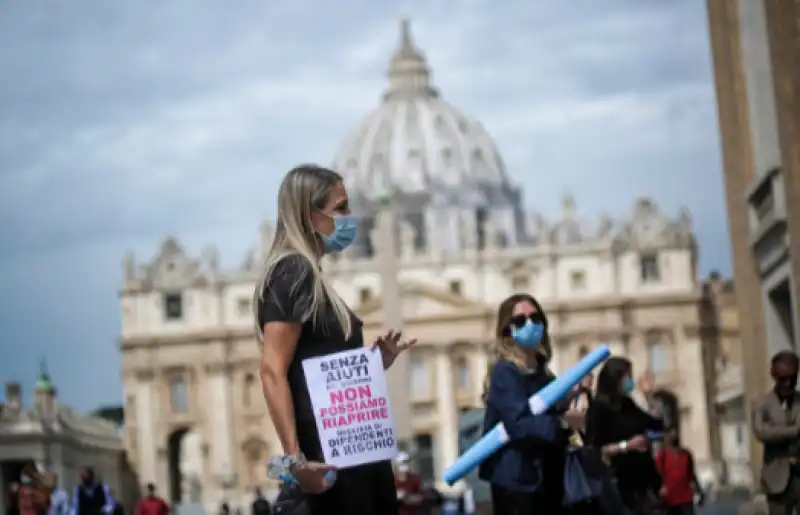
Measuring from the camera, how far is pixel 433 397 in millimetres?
90688

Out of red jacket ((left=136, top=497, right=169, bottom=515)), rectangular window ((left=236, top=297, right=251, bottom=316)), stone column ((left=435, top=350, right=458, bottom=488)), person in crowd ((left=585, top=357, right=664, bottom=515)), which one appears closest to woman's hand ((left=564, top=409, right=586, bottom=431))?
person in crowd ((left=585, top=357, right=664, bottom=515))

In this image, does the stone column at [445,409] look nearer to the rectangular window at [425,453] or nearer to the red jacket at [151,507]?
the rectangular window at [425,453]

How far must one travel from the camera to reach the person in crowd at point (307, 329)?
217 inches

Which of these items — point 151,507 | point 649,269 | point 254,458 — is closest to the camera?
point 151,507

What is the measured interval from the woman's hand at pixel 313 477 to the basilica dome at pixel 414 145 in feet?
346

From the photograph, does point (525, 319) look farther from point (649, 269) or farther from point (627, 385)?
point (649, 269)

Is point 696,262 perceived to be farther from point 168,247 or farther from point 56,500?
point 56,500

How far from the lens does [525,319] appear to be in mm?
7773

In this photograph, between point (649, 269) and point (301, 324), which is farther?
point (649, 269)

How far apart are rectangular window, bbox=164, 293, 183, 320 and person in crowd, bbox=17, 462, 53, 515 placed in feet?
265

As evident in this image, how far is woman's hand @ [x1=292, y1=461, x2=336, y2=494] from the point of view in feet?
17.8

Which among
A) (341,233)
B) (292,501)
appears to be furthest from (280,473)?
(341,233)

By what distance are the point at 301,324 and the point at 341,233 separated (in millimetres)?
343

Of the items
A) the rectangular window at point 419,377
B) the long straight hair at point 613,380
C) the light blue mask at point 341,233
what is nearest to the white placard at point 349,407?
the light blue mask at point 341,233
